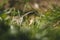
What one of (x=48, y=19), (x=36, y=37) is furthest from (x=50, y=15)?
(x=36, y=37)

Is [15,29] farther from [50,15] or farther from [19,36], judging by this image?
[50,15]

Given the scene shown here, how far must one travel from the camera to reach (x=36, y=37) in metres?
4.43

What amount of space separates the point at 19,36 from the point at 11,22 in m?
0.23

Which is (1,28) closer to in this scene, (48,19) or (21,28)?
(21,28)

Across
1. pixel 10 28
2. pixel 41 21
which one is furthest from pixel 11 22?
pixel 41 21

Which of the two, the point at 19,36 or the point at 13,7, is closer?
the point at 19,36

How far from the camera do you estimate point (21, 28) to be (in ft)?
14.8

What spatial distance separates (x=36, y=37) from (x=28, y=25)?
0.21m

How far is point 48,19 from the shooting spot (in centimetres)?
454

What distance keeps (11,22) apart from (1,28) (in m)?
0.14

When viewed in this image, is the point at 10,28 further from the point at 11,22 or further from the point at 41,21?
the point at 41,21

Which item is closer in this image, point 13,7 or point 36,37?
point 36,37

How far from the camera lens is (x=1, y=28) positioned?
15.0 feet

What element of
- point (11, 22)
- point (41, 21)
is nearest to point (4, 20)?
point (11, 22)
